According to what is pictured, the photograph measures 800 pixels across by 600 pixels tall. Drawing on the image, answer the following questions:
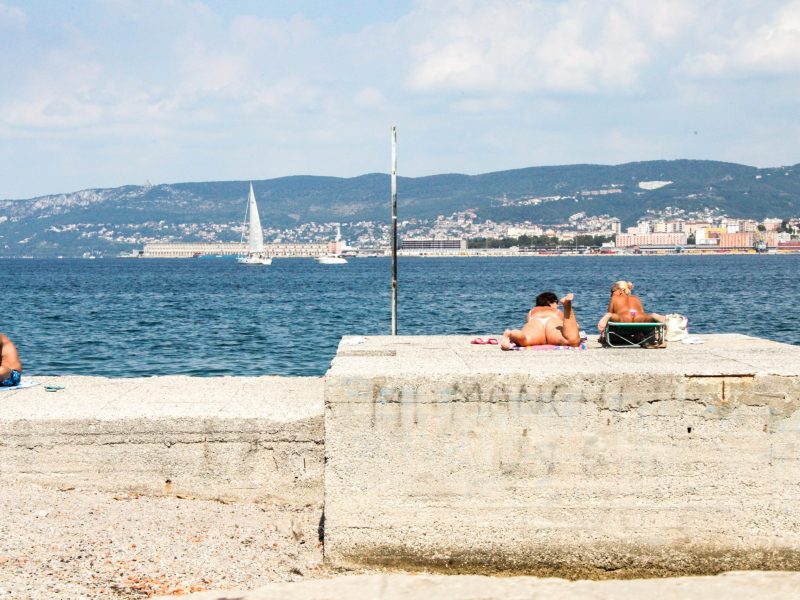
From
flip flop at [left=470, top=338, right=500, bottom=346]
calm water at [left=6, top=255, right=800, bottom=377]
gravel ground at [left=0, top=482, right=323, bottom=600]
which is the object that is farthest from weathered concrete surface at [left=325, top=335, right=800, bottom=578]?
calm water at [left=6, top=255, right=800, bottom=377]

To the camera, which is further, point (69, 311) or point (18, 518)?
point (69, 311)

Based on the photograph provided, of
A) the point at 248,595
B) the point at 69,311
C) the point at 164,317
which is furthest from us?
the point at 69,311

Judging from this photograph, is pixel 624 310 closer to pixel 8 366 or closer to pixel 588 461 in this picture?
pixel 588 461

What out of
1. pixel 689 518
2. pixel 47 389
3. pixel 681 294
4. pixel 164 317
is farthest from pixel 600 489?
pixel 681 294

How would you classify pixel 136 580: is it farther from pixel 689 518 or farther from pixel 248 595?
pixel 689 518

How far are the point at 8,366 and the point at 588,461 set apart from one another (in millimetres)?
5679

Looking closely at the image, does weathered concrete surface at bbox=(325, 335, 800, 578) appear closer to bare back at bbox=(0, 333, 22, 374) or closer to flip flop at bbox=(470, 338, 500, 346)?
flip flop at bbox=(470, 338, 500, 346)

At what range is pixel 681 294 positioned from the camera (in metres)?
61.6

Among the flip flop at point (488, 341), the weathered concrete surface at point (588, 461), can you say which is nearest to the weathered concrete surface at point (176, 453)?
the weathered concrete surface at point (588, 461)

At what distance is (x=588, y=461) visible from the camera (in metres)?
7.08

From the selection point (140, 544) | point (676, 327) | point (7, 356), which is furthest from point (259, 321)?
point (140, 544)

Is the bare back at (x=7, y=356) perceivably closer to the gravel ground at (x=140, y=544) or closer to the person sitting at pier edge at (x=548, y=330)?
the gravel ground at (x=140, y=544)

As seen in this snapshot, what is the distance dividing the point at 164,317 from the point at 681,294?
31669 mm

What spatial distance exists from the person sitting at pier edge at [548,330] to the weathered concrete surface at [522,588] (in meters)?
2.60
